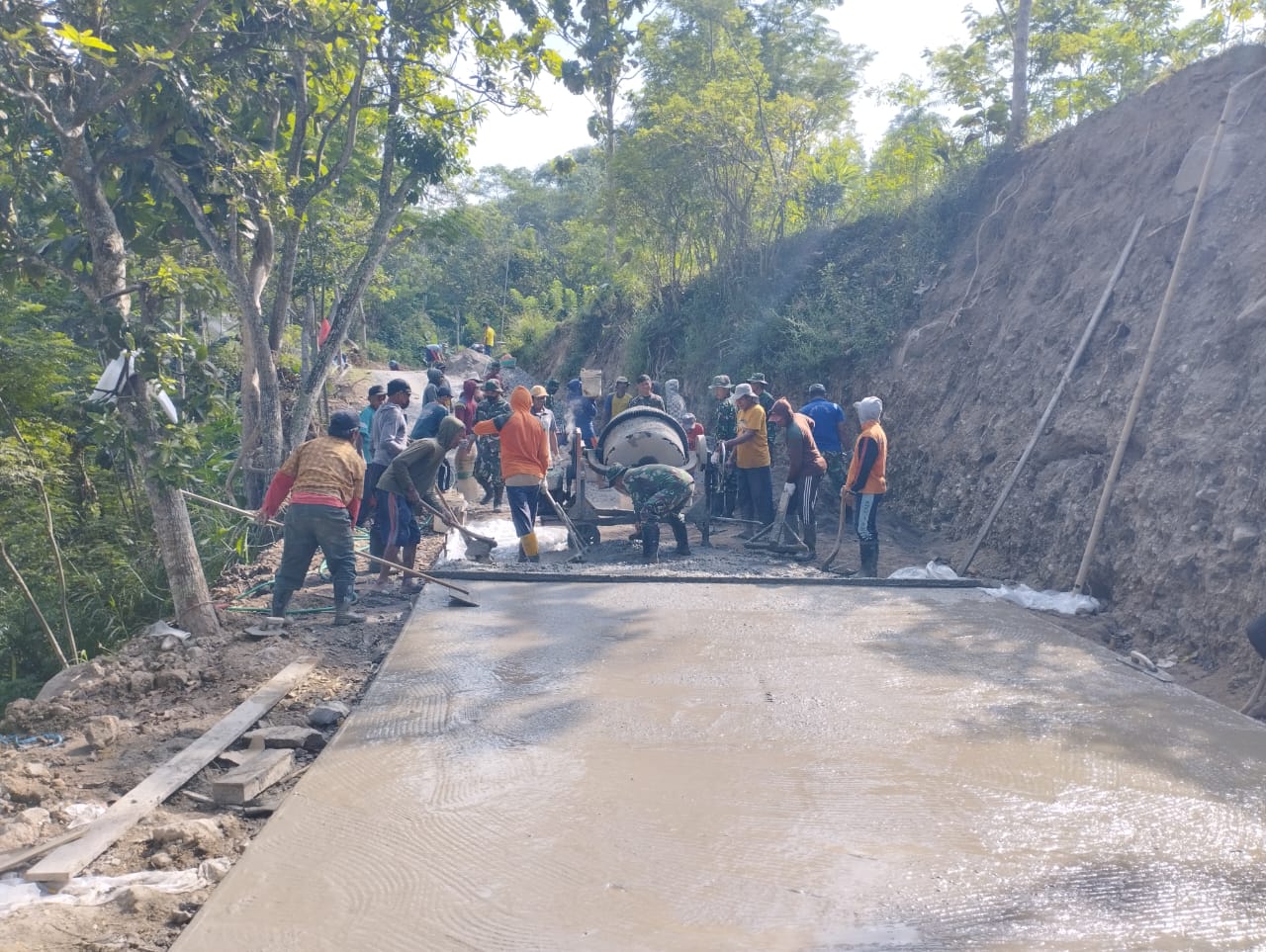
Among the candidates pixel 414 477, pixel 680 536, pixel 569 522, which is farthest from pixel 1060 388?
pixel 414 477

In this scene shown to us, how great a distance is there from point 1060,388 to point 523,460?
524 cm

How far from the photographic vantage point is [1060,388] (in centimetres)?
926

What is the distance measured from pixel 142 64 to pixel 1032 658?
6376 mm

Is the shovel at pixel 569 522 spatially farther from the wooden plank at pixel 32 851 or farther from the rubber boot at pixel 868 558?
the wooden plank at pixel 32 851

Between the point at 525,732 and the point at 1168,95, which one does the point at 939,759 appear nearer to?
the point at 525,732

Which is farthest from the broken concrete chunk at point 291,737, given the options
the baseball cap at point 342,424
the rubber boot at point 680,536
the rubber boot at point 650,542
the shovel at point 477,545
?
the rubber boot at point 680,536

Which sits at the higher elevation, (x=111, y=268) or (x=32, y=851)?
(x=111, y=268)

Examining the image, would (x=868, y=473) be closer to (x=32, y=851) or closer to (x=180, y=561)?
(x=180, y=561)

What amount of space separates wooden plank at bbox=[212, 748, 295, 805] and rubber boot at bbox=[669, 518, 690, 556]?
17.5 ft

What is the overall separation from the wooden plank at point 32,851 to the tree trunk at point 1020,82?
45.9 ft

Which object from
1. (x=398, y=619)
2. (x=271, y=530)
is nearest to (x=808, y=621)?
(x=398, y=619)

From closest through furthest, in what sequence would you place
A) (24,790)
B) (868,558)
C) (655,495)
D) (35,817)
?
(35,817)
(24,790)
(655,495)
(868,558)

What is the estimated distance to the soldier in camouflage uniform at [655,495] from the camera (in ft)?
A: 28.8

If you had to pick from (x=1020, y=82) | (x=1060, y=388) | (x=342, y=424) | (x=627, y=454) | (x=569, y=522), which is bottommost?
(x=569, y=522)
